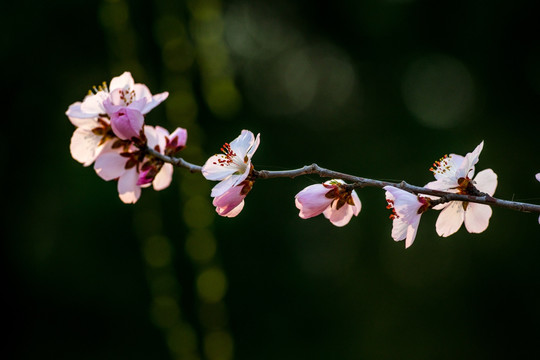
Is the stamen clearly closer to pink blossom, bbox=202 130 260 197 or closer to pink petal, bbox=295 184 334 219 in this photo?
pink blossom, bbox=202 130 260 197

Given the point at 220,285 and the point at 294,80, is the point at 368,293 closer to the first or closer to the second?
the point at 220,285

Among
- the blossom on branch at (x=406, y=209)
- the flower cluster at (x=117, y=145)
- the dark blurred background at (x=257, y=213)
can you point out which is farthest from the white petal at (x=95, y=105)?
the dark blurred background at (x=257, y=213)

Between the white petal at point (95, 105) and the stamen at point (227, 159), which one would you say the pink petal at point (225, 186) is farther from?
the white petal at point (95, 105)

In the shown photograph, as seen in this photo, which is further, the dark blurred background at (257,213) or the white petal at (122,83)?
the dark blurred background at (257,213)

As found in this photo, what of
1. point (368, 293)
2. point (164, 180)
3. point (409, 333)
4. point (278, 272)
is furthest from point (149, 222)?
point (164, 180)

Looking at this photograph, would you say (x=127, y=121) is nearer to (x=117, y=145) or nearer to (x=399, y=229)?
(x=117, y=145)

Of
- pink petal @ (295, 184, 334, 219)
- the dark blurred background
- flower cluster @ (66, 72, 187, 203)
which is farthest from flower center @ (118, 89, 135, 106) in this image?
the dark blurred background

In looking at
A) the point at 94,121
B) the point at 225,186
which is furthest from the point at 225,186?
the point at 94,121

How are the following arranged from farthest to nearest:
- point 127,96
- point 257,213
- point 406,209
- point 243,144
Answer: point 257,213
point 127,96
point 243,144
point 406,209
